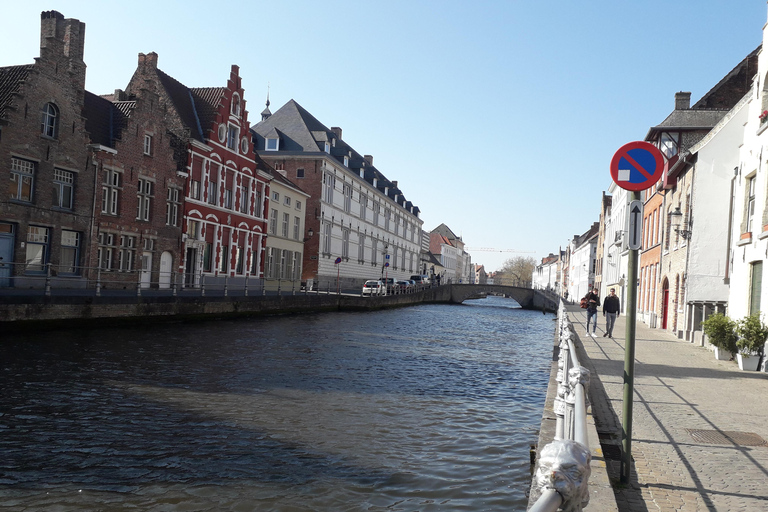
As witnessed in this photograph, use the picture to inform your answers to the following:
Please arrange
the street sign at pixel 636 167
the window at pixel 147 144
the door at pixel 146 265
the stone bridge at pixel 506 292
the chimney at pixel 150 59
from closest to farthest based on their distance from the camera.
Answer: the street sign at pixel 636 167 < the window at pixel 147 144 < the door at pixel 146 265 < the chimney at pixel 150 59 < the stone bridge at pixel 506 292

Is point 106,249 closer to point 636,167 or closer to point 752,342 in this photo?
point 752,342

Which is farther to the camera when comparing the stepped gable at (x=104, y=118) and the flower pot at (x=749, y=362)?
the stepped gable at (x=104, y=118)

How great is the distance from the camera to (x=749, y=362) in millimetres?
13562

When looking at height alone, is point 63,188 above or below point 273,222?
below

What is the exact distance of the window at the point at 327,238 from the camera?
54.1m

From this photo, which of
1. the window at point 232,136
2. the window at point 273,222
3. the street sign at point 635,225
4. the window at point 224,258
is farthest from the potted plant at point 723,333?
the window at point 273,222

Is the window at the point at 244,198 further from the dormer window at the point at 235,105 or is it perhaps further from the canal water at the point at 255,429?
the canal water at the point at 255,429

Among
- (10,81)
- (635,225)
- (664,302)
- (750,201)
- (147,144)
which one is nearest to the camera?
(635,225)

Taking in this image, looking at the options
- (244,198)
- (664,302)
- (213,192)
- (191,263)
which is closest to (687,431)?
(664,302)

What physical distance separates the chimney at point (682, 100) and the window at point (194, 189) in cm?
2683

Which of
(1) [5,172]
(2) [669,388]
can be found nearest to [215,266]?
(1) [5,172]

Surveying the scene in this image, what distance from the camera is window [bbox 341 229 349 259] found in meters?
59.0

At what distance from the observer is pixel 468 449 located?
8.08 metres

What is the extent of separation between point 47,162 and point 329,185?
3151 centimetres
